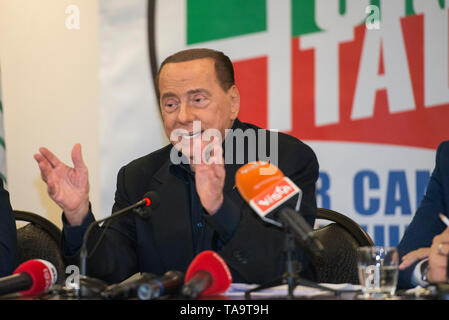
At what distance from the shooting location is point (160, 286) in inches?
72.6

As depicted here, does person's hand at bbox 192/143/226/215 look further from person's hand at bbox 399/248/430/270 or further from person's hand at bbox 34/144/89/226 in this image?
person's hand at bbox 399/248/430/270

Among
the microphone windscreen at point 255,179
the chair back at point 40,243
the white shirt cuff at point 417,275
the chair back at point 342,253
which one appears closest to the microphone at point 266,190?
the microphone windscreen at point 255,179

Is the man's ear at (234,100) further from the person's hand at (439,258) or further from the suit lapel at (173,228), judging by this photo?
the person's hand at (439,258)

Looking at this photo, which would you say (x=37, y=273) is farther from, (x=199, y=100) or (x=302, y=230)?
(x=199, y=100)

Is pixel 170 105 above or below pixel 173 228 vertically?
above

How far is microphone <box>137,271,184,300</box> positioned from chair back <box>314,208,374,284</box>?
3.68ft

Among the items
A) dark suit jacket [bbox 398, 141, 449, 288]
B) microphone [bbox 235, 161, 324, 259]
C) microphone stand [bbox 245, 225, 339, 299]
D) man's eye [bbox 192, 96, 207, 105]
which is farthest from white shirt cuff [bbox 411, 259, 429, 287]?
A: man's eye [bbox 192, 96, 207, 105]

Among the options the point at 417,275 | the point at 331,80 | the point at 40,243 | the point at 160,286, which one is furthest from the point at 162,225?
the point at 331,80

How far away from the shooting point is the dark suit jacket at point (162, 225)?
2.44 meters

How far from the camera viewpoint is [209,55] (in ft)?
9.64

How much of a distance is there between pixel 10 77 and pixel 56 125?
0.44 meters

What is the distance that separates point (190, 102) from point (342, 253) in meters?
0.96
